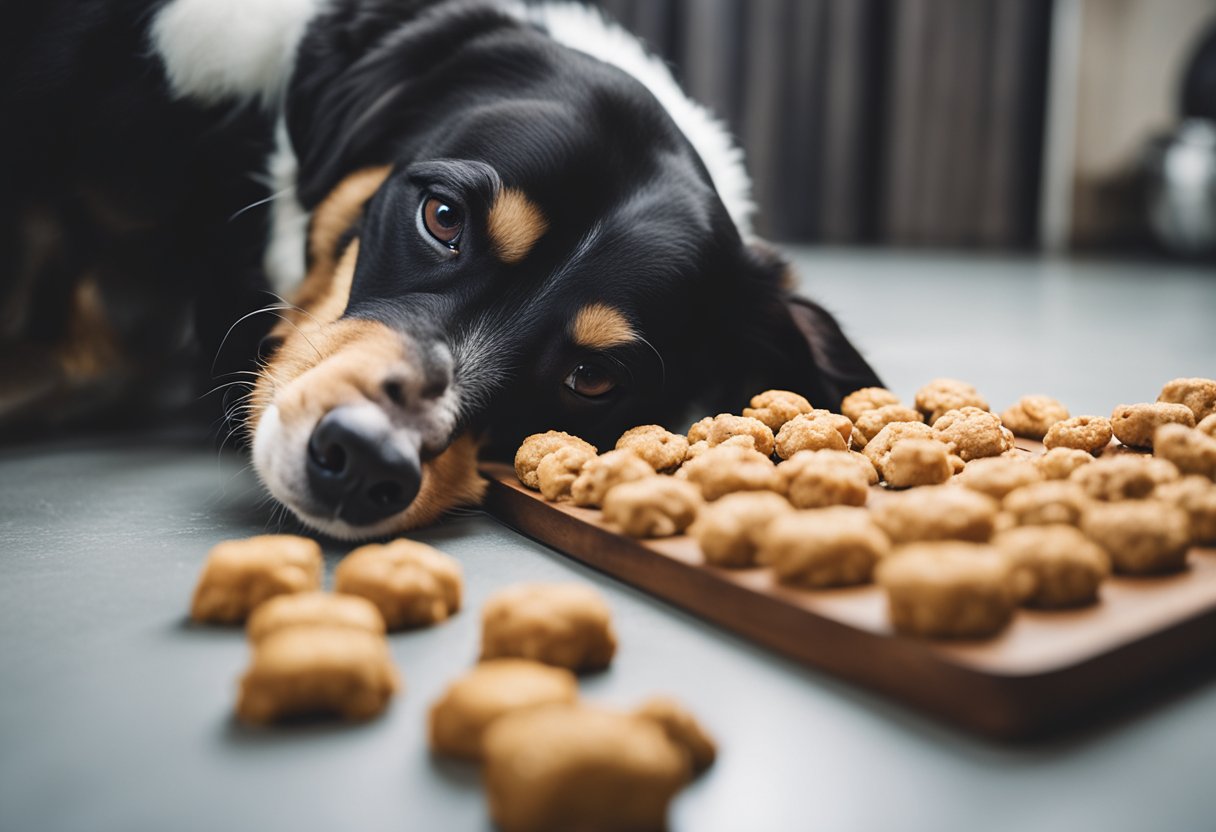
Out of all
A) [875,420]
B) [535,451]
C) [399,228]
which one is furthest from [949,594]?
[399,228]

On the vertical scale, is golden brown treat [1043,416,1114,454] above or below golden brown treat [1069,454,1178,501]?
below

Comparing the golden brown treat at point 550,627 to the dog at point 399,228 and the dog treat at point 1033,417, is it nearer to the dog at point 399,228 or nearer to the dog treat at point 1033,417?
the dog at point 399,228

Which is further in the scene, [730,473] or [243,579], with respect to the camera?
[730,473]

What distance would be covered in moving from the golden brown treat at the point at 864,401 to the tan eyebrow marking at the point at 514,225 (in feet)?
1.95

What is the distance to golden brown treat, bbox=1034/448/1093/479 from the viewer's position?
4.40 feet

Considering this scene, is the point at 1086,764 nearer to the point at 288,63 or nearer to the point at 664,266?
the point at 664,266

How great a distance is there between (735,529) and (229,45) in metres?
1.37

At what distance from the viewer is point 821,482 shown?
1236mm

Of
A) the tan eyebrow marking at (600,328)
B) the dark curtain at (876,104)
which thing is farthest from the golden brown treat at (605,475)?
the dark curtain at (876,104)

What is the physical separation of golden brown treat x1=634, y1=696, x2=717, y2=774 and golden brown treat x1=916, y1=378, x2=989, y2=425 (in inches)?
42.8

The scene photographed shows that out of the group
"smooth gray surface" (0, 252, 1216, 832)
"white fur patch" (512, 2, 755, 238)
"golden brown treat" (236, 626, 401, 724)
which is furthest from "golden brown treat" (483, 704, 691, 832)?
"white fur patch" (512, 2, 755, 238)

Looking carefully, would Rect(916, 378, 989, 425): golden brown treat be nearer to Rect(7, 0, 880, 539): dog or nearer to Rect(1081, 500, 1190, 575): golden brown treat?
Rect(7, 0, 880, 539): dog

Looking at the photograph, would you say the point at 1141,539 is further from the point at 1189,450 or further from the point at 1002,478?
the point at 1189,450

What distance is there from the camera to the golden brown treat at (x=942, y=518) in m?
1.06
